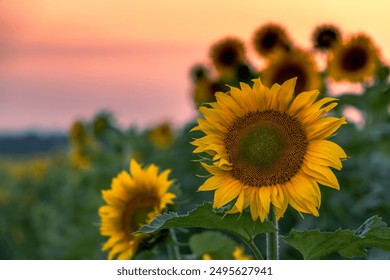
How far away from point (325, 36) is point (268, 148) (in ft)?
5.41

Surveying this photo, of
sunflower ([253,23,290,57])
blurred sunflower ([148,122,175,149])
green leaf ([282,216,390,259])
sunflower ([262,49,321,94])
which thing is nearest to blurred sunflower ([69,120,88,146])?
blurred sunflower ([148,122,175,149])

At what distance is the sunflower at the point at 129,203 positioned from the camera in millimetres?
1371

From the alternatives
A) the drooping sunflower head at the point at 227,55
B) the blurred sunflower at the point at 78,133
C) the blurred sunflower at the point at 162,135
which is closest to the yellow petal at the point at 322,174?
→ the drooping sunflower head at the point at 227,55

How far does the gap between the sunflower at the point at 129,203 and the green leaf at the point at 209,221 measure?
1.10 feet

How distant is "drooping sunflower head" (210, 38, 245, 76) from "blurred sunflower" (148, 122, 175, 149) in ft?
4.69

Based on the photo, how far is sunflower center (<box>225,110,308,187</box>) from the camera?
1.02 metres

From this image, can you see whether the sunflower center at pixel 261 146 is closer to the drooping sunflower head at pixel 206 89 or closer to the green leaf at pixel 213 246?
the green leaf at pixel 213 246

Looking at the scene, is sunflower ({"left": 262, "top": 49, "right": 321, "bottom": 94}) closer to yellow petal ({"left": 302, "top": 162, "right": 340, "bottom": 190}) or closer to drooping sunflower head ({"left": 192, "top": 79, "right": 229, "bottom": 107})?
drooping sunflower head ({"left": 192, "top": 79, "right": 229, "bottom": 107})

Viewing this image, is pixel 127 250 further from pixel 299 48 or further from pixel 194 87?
pixel 194 87

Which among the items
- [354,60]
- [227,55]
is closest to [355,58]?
[354,60]

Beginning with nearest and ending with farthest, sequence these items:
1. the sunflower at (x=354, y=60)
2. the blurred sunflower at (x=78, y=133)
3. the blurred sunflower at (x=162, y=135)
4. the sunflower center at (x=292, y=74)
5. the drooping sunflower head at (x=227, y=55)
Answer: the sunflower center at (x=292, y=74), the sunflower at (x=354, y=60), the drooping sunflower head at (x=227, y=55), the blurred sunflower at (x=78, y=133), the blurred sunflower at (x=162, y=135)
